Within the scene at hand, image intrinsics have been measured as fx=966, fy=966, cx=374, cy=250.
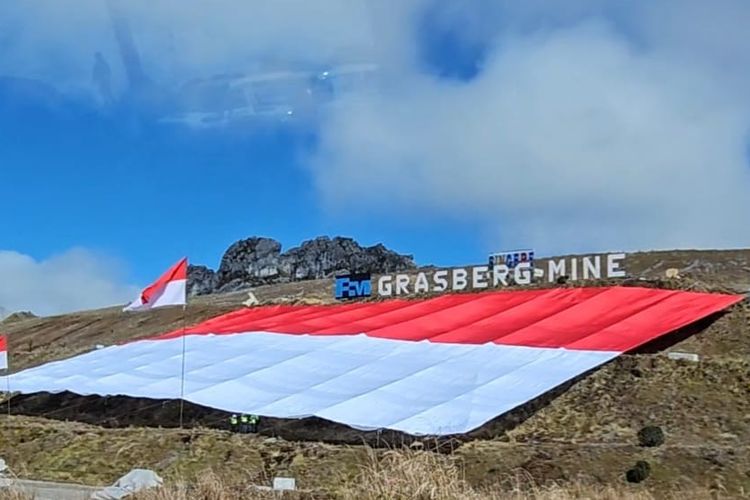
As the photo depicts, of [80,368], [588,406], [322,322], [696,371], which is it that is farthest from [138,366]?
[696,371]

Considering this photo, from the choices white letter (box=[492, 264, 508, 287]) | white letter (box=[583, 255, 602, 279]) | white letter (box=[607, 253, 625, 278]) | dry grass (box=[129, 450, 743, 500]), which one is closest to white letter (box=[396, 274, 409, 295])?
white letter (box=[492, 264, 508, 287])

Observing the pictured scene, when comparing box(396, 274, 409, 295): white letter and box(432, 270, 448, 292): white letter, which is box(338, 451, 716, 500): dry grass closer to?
box(432, 270, 448, 292): white letter

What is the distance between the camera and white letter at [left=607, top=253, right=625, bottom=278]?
104ft

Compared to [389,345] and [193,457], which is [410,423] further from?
[389,345]

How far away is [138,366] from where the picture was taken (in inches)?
1006

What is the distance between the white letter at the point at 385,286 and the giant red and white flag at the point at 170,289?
1982 centimetres

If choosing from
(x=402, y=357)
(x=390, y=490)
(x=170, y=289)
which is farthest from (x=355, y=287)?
(x=390, y=490)

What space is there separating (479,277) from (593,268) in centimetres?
445

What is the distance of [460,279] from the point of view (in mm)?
35062

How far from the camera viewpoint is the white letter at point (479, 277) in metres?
34.5

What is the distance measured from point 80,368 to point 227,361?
4865 mm

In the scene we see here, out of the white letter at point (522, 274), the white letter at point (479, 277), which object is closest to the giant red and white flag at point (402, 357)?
the white letter at point (522, 274)

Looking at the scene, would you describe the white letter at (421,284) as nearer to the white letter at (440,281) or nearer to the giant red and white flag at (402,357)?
the white letter at (440,281)

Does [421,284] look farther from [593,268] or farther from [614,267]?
[614,267]
